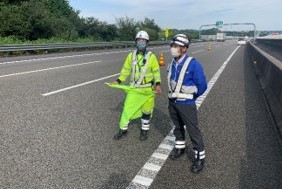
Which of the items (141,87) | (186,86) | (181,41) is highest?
(181,41)

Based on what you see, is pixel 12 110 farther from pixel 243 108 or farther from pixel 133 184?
pixel 243 108

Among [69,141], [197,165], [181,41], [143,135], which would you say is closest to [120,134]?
[143,135]

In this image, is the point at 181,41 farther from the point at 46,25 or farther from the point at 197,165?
the point at 46,25

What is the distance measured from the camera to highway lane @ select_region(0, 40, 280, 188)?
4125 millimetres

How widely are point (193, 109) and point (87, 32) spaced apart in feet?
151

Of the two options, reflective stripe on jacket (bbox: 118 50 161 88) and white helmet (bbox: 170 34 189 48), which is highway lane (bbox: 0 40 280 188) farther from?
white helmet (bbox: 170 34 189 48)

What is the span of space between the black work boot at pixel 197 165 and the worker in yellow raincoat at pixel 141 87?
4.58 ft

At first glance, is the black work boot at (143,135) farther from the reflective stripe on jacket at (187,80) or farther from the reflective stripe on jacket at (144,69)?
the reflective stripe on jacket at (187,80)

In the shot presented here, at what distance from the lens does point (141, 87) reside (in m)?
5.76

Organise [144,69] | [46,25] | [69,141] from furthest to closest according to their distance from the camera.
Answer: [46,25] → [144,69] → [69,141]

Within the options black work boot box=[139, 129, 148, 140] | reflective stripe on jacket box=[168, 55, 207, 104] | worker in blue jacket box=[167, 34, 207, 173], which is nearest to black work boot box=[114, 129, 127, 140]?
black work boot box=[139, 129, 148, 140]

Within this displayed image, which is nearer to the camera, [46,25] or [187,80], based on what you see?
[187,80]

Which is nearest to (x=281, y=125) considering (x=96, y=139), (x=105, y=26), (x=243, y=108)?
(x=243, y=108)

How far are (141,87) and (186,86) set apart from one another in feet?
4.32
